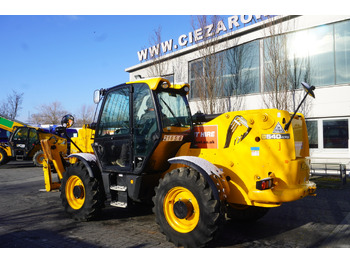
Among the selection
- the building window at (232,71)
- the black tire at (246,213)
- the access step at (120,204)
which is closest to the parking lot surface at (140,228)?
the black tire at (246,213)

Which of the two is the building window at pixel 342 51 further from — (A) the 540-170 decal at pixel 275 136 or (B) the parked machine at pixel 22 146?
(B) the parked machine at pixel 22 146

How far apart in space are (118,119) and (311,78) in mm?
10833

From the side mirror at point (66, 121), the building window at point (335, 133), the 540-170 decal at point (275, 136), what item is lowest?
the building window at point (335, 133)

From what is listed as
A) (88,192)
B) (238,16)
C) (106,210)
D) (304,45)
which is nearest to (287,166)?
(88,192)

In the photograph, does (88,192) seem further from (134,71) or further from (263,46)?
(134,71)

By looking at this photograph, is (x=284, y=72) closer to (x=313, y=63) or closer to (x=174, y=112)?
(x=313, y=63)

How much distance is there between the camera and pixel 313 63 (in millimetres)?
13516

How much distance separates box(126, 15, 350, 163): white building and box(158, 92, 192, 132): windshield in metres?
9.71

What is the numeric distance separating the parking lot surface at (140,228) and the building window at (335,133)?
566cm

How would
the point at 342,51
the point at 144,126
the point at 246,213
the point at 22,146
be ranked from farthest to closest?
the point at 22,146
the point at 342,51
the point at 246,213
the point at 144,126

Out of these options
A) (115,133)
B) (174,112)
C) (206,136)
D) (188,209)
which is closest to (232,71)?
(174,112)

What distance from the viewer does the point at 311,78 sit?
13.6 metres

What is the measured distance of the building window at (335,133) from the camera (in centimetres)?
1272

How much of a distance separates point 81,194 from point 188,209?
2.63 meters
